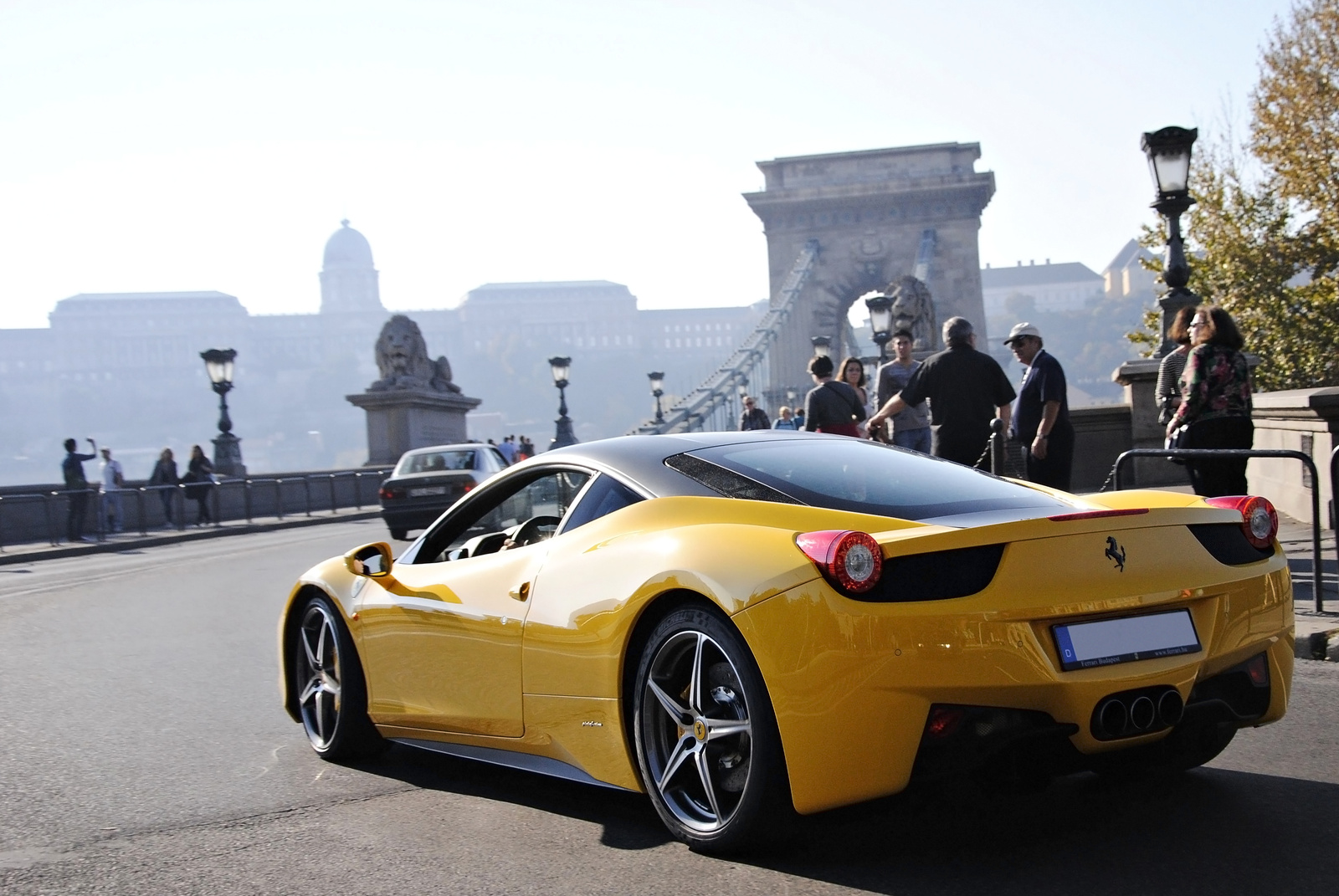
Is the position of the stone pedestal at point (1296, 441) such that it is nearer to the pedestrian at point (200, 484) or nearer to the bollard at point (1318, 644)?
the bollard at point (1318, 644)

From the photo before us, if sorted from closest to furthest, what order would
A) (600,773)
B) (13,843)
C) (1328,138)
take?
(600,773) → (13,843) → (1328,138)

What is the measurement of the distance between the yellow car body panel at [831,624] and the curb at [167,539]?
60.0 feet

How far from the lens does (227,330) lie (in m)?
195

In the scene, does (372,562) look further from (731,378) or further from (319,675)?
(731,378)

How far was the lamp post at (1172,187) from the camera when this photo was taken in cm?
1426

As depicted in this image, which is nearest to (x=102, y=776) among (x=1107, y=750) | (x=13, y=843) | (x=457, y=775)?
(x=13, y=843)

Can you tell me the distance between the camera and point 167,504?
26906mm

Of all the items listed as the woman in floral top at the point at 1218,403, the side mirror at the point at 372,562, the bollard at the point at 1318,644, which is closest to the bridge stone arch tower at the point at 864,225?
the woman in floral top at the point at 1218,403

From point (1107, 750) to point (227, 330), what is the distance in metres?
200

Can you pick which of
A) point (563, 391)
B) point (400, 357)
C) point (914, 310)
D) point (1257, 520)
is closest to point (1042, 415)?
point (1257, 520)

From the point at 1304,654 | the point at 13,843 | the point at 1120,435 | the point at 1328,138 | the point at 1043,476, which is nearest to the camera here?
the point at 13,843

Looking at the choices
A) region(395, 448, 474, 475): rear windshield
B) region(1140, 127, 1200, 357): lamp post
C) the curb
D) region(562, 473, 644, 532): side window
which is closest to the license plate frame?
region(395, 448, 474, 475): rear windshield

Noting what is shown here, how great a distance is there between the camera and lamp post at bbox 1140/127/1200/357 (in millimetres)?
14258

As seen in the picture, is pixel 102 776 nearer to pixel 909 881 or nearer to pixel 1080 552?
pixel 909 881
